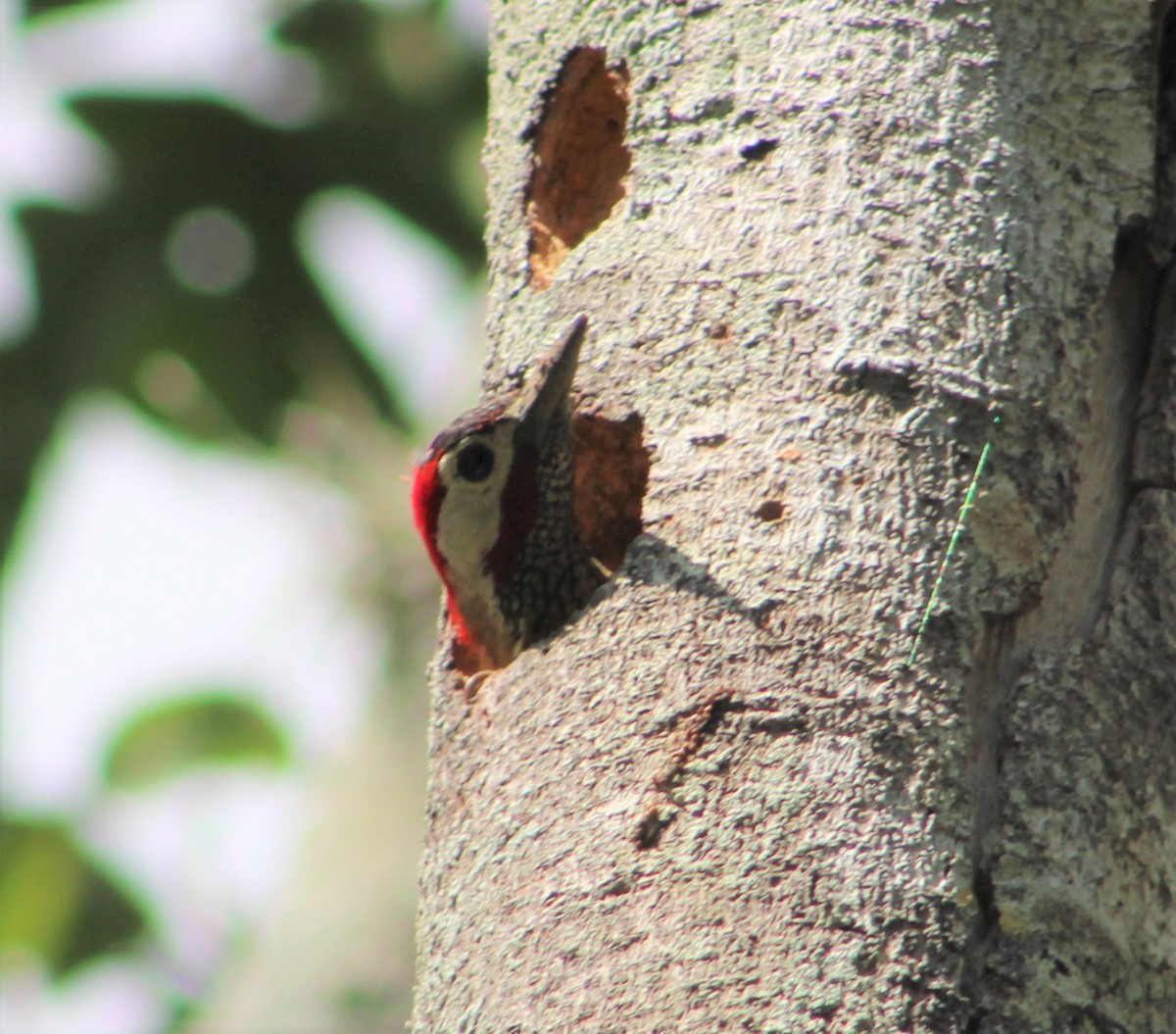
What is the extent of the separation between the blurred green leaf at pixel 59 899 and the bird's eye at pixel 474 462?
10.1 ft

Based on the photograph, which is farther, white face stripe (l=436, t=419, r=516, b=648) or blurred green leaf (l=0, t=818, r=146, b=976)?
blurred green leaf (l=0, t=818, r=146, b=976)


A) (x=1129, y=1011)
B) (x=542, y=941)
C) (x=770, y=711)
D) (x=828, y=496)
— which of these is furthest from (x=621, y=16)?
(x=1129, y=1011)

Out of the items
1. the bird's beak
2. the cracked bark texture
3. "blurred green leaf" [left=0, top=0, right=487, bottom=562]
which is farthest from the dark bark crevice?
"blurred green leaf" [left=0, top=0, right=487, bottom=562]

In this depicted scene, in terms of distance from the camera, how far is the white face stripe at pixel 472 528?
3.61 m

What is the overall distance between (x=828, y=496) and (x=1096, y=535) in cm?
43

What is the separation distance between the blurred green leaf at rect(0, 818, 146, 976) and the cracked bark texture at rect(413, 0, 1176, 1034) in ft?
11.6

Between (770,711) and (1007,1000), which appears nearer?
(1007,1000)

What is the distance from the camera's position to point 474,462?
12.1ft

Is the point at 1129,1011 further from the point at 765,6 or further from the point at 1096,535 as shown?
the point at 765,6

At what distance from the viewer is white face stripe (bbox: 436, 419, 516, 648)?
3.61m

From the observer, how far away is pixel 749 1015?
7.19 feet

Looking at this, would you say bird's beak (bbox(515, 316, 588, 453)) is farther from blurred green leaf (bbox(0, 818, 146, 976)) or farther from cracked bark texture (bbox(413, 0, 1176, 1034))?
blurred green leaf (bbox(0, 818, 146, 976))

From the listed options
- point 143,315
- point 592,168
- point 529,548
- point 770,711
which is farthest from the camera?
point 143,315

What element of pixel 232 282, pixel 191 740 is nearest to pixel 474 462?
pixel 232 282
